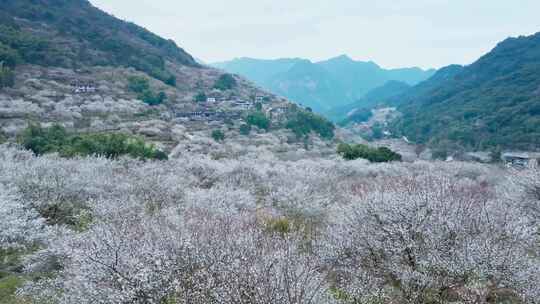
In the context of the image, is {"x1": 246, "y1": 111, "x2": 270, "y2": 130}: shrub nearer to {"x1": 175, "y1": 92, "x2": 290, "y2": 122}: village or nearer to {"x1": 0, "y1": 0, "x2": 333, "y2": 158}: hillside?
{"x1": 0, "y1": 0, "x2": 333, "y2": 158}: hillside

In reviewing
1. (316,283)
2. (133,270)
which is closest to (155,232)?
(133,270)

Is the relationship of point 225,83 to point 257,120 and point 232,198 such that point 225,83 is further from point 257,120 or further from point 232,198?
point 232,198

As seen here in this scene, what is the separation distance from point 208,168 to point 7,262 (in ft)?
52.5

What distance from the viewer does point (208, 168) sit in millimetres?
26859

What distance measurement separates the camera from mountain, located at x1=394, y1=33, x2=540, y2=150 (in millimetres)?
48750

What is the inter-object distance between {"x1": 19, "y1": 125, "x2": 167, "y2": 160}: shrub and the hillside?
5720mm

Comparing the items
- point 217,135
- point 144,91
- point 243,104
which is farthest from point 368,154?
point 144,91

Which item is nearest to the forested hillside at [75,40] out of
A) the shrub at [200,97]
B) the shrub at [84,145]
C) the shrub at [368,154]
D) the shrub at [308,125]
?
the shrub at [200,97]

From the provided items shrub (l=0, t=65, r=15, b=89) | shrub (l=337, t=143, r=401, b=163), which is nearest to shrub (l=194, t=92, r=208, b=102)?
shrub (l=0, t=65, r=15, b=89)

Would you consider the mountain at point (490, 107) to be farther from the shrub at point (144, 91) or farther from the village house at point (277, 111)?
the shrub at point (144, 91)

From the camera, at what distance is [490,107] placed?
59.6m

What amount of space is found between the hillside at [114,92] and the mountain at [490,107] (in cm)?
2037

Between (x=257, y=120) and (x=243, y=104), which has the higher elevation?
(x=243, y=104)

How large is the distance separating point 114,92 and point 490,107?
192 ft
